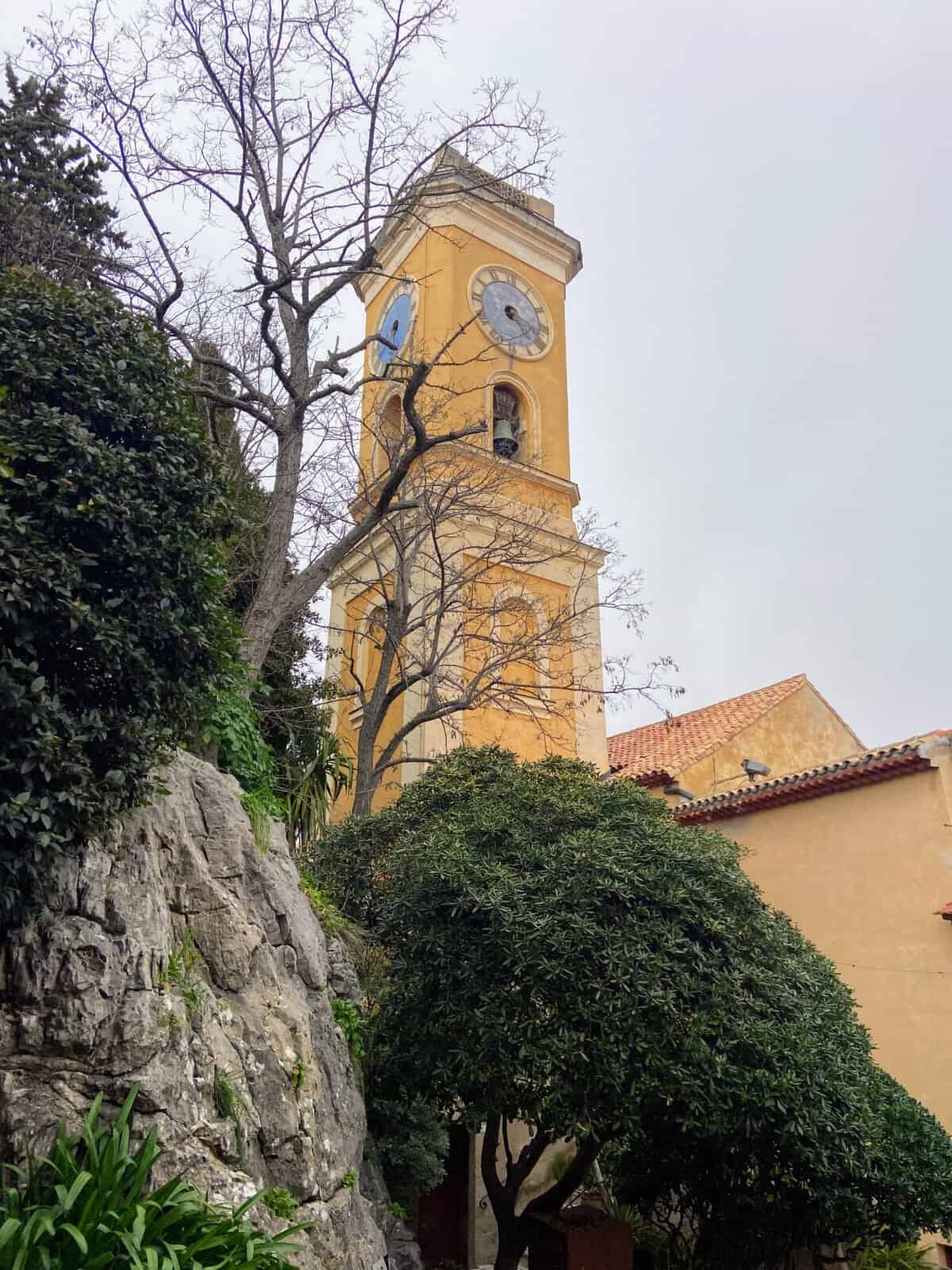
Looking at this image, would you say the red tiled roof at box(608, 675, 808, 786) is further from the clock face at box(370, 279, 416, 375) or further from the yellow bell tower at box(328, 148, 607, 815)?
the clock face at box(370, 279, 416, 375)

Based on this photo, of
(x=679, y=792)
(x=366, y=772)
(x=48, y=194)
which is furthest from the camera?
(x=679, y=792)

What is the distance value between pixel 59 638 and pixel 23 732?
60 cm

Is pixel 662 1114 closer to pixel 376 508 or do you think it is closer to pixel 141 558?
pixel 141 558

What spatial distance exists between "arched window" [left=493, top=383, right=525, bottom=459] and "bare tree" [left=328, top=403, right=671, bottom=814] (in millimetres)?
629

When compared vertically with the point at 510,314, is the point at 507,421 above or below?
below

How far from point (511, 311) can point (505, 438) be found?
12.6ft

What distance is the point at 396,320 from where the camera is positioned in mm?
21422

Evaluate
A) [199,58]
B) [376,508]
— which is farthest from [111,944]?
[199,58]

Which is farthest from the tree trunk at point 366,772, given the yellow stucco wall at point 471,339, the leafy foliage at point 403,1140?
the yellow stucco wall at point 471,339

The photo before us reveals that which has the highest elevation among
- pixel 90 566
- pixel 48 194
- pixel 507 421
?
pixel 507 421

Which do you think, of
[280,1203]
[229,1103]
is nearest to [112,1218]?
[229,1103]

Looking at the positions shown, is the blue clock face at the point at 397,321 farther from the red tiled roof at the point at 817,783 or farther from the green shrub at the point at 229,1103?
the green shrub at the point at 229,1103

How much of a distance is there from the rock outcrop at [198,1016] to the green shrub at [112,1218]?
197 millimetres

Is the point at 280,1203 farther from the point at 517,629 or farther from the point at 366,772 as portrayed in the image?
the point at 517,629
